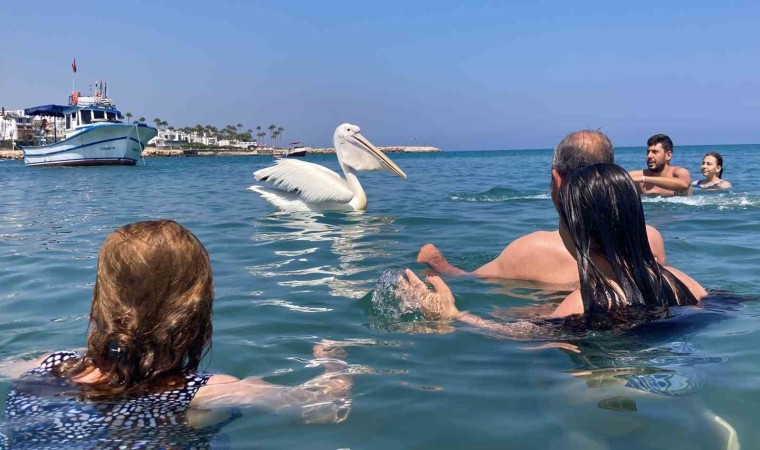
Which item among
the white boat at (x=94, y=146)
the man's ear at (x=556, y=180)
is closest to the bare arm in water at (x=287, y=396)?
the man's ear at (x=556, y=180)

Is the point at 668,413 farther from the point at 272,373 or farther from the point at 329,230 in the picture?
the point at 329,230

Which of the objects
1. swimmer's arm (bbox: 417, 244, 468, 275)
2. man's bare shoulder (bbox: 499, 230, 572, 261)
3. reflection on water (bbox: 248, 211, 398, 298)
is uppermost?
man's bare shoulder (bbox: 499, 230, 572, 261)

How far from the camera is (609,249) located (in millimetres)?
2516

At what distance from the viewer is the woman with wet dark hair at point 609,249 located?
2.47 m

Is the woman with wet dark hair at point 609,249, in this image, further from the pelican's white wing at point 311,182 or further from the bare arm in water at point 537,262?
the pelican's white wing at point 311,182

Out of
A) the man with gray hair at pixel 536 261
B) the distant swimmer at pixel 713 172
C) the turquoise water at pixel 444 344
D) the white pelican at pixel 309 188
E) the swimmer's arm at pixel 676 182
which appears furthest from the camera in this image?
the distant swimmer at pixel 713 172

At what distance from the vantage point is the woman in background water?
176 cm

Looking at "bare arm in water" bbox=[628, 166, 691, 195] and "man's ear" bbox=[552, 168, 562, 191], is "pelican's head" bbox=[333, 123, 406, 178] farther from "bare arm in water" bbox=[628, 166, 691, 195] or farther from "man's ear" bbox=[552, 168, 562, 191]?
"man's ear" bbox=[552, 168, 562, 191]

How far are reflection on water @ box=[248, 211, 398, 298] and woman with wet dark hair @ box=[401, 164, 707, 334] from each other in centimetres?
194

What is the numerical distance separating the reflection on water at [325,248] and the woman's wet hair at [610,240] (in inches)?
77.1

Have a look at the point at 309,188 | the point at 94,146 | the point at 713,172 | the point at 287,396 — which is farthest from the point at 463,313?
the point at 94,146

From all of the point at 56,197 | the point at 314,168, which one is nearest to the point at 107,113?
the point at 56,197

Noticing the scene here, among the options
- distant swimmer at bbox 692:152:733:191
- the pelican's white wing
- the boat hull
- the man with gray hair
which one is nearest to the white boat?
the boat hull

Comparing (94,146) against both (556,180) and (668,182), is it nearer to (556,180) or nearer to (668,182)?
(668,182)
